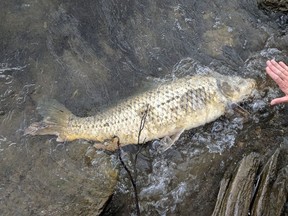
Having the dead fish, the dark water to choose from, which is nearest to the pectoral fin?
the dead fish

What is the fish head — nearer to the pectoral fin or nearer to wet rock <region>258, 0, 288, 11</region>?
the pectoral fin

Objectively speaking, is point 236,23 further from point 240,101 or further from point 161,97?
point 161,97

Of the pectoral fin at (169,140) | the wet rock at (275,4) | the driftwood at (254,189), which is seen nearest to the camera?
the driftwood at (254,189)

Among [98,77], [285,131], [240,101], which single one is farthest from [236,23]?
[98,77]

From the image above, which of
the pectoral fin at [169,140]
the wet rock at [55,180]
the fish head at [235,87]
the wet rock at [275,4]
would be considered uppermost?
the wet rock at [275,4]

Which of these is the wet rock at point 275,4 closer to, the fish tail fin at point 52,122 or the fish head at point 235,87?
the fish head at point 235,87

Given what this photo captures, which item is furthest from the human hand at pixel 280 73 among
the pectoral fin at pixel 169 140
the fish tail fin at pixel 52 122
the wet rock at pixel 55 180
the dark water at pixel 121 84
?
the fish tail fin at pixel 52 122
